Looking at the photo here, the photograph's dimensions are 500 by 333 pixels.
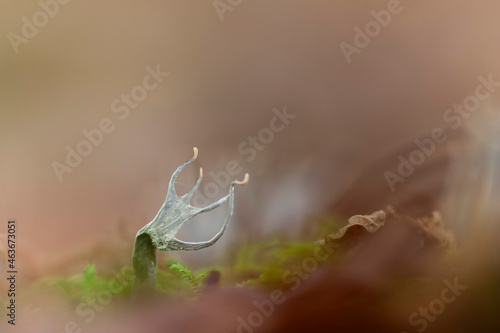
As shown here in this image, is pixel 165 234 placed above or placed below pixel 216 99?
below

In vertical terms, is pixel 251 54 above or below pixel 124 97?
below

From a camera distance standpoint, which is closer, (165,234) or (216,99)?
(165,234)

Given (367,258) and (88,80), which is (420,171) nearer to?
(367,258)

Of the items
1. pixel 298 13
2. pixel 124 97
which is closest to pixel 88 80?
pixel 124 97
